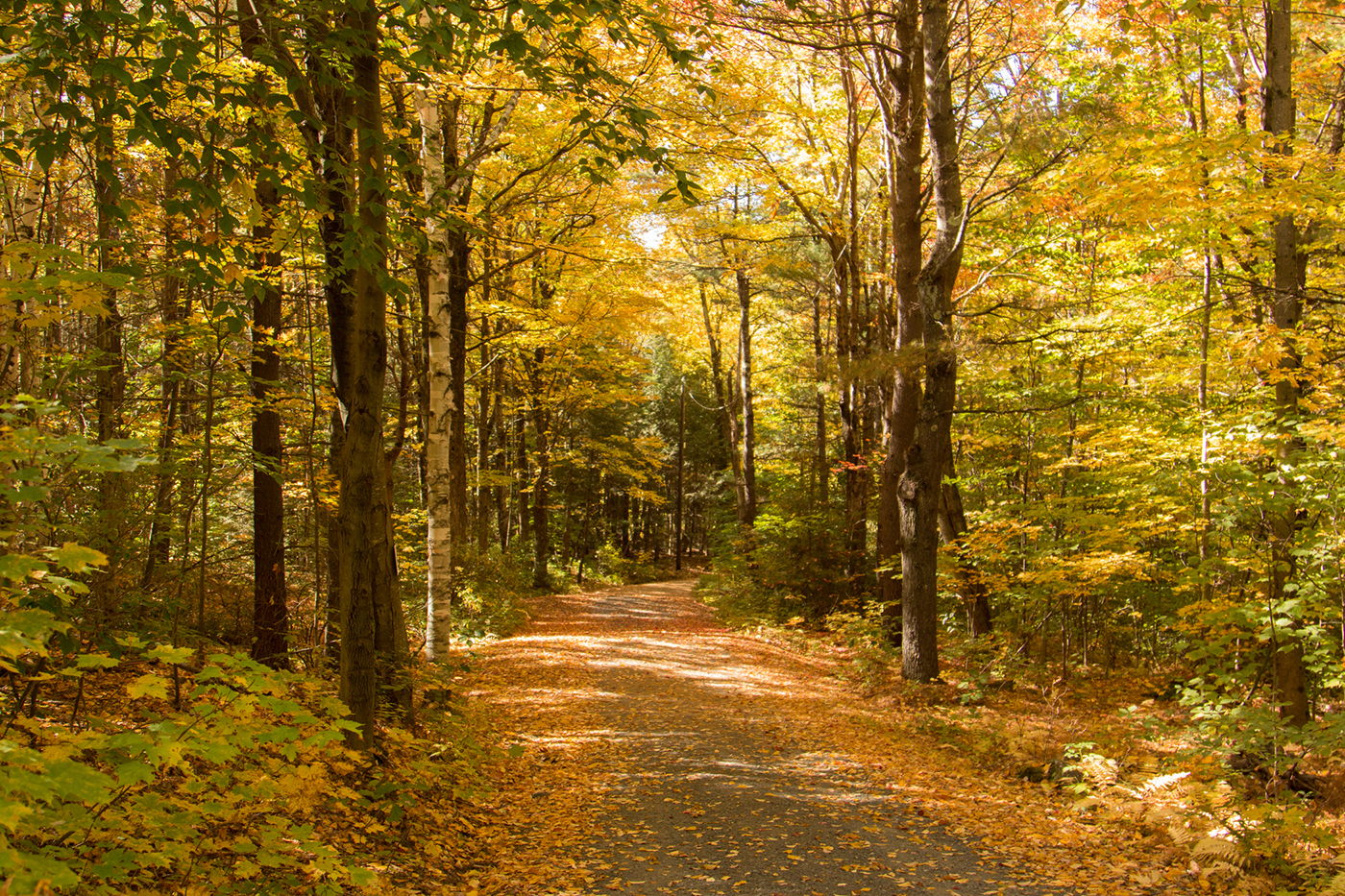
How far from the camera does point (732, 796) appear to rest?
19.8ft

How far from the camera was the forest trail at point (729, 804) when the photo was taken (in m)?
4.61

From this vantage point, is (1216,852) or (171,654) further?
(1216,852)

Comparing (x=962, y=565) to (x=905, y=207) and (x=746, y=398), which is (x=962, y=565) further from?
(x=746, y=398)

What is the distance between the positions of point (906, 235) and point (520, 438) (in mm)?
12880

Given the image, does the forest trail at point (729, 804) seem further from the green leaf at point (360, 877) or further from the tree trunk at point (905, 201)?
the tree trunk at point (905, 201)

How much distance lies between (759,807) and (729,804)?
0.75 feet

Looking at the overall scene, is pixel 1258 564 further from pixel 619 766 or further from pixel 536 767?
pixel 536 767

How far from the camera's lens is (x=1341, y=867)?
4379 mm

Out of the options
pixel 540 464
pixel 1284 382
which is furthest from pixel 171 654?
pixel 540 464

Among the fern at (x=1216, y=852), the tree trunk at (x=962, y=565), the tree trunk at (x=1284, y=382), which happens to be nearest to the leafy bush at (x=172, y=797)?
the fern at (x=1216, y=852)

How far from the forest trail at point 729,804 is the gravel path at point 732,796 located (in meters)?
0.02

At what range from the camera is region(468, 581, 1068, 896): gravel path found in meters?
4.62

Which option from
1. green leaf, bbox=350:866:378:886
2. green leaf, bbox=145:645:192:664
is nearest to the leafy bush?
green leaf, bbox=145:645:192:664

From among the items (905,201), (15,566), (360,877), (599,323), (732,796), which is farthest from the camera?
(599,323)
